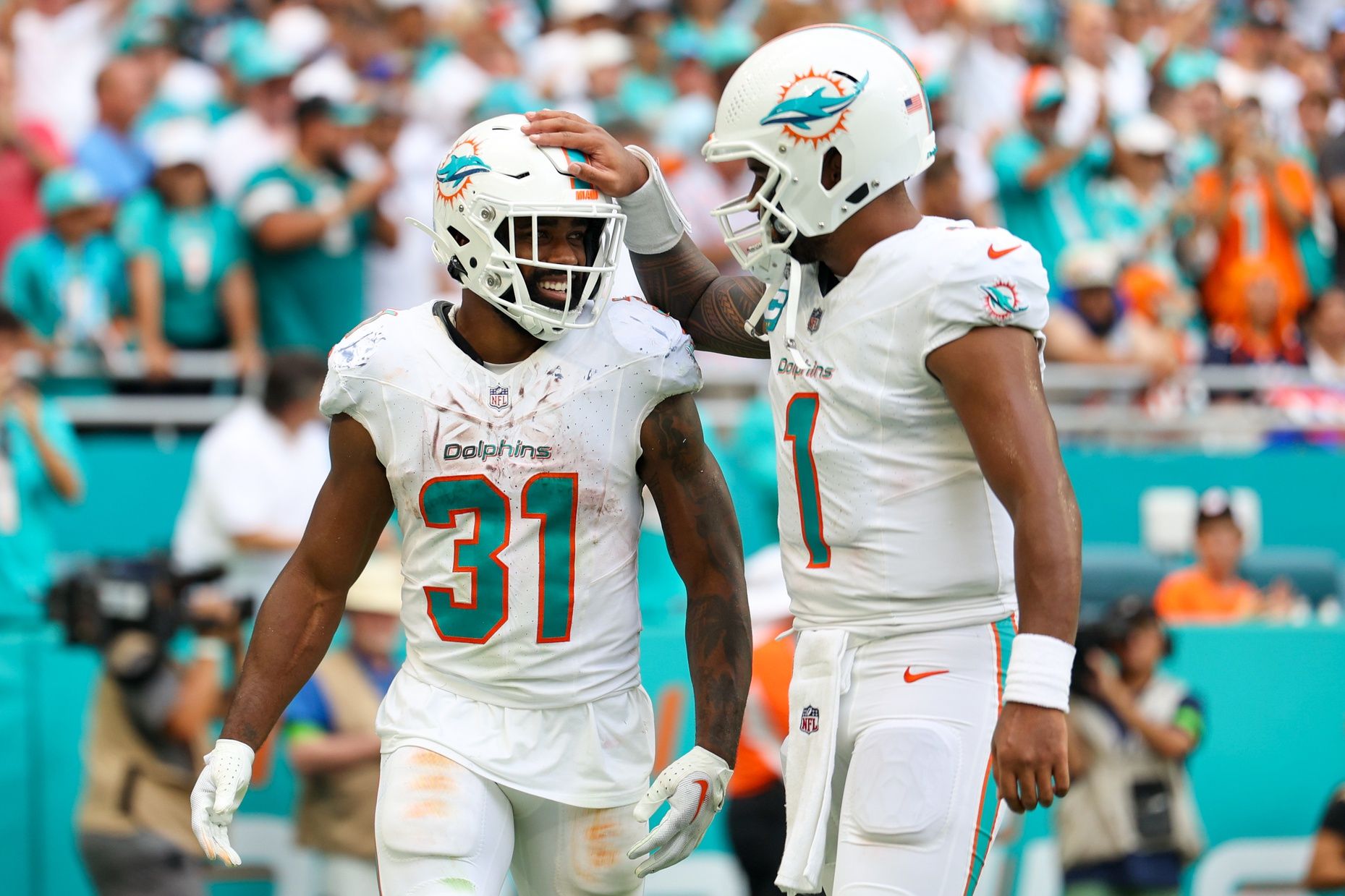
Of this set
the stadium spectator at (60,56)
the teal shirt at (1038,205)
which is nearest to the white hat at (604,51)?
the teal shirt at (1038,205)

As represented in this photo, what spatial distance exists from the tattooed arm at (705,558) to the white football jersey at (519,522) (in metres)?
0.06

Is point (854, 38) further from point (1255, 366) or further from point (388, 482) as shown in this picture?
point (1255, 366)

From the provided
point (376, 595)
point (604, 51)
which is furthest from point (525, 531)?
point (604, 51)

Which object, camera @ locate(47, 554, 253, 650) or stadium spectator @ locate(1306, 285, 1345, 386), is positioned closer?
camera @ locate(47, 554, 253, 650)

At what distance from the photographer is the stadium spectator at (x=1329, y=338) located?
8734 mm

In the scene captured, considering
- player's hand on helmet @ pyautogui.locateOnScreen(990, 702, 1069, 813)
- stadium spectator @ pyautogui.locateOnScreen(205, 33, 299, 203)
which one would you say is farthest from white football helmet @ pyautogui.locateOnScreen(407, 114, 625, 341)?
stadium spectator @ pyautogui.locateOnScreen(205, 33, 299, 203)

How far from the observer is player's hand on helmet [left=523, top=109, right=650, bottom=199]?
349 centimetres

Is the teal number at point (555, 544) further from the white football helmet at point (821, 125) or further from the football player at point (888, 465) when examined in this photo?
the white football helmet at point (821, 125)

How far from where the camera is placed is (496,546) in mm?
3471

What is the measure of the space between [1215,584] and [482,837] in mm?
4570

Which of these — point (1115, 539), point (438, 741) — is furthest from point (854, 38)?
point (1115, 539)

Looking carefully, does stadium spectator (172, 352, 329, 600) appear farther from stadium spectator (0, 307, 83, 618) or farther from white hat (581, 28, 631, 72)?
white hat (581, 28, 631, 72)

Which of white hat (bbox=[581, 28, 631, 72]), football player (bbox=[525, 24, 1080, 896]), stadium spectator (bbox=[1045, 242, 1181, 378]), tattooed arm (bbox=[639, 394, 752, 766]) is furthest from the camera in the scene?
white hat (bbox=[581, 28, 631, 72])

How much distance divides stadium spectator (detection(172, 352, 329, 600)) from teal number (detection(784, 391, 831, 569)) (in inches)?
133
